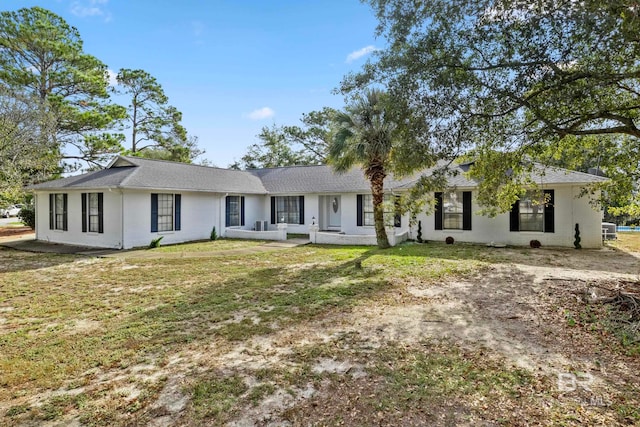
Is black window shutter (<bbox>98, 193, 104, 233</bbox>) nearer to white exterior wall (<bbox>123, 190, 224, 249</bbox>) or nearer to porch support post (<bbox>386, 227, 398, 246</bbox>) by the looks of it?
white exterior wall (<bbox>123, 190, 224, 249</bbox>)

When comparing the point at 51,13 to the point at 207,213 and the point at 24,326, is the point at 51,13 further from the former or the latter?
the point at 24,326

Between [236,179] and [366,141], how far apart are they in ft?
36.5

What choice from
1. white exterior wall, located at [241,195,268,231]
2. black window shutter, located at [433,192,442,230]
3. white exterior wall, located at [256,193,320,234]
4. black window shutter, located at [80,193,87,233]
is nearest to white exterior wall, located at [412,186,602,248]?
black window shutter, located at [433,192,442,230]

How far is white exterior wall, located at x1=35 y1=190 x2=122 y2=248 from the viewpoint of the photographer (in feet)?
47.4

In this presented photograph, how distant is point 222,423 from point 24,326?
4.86m

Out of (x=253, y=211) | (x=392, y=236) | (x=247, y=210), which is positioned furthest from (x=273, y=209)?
(x=392, y=236)

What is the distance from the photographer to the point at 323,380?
3877mm

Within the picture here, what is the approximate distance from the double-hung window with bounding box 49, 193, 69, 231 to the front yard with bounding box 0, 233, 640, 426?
27.1 feet

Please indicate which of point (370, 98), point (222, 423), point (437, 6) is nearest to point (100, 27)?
point (370, 98)

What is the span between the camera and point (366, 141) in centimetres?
1242

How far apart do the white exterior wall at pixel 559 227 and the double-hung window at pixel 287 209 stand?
902cm

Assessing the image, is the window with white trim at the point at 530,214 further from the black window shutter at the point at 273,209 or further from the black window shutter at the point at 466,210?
the black window shutter at the point at 273,209

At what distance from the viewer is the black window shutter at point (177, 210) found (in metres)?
16.2

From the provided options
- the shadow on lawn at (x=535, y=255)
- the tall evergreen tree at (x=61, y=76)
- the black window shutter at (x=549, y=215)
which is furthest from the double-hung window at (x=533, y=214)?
the tall evergreen tree at (x=61, y=76)
